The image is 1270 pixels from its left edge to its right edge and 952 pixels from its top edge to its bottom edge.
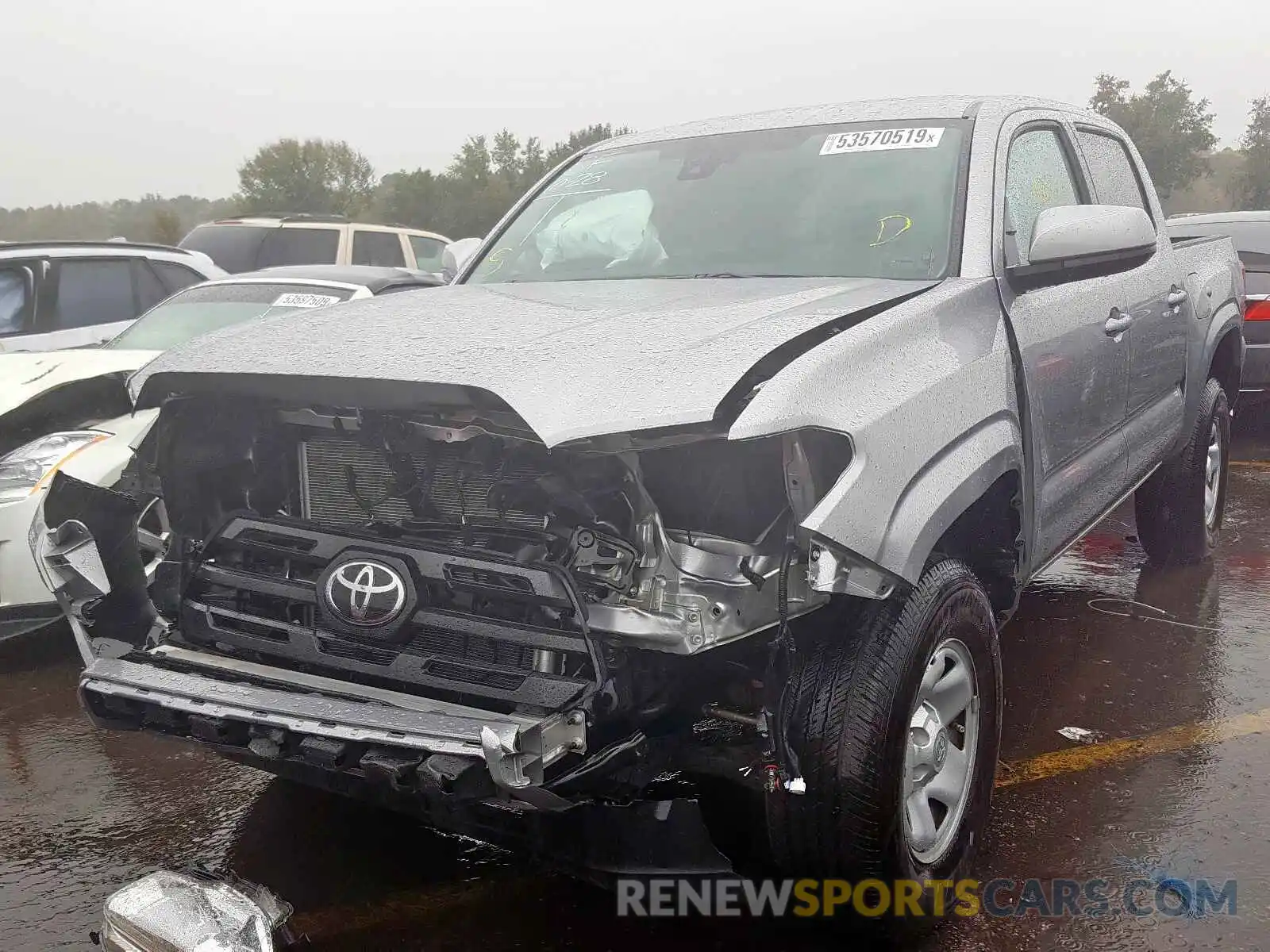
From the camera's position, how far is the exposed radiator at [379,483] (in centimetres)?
262

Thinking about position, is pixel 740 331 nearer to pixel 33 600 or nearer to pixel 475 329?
pixel 475 329

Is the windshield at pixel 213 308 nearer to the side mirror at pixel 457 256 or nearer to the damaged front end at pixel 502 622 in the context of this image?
the side mirror at pixel 457 256

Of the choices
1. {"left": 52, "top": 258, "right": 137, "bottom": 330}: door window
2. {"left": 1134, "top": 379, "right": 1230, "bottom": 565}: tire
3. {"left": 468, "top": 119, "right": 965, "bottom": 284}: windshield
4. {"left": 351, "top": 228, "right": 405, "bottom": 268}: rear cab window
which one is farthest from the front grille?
{"left": 351, "top": 228, "right": 405, "bottom": 268}: rear cab window

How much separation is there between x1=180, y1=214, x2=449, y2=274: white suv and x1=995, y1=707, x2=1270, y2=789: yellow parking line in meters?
9.88

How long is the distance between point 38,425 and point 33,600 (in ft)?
2.56

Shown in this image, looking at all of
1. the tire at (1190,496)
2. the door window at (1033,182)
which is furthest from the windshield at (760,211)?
the tire at (1190,496)

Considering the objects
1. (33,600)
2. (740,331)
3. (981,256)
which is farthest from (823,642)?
(33,600)

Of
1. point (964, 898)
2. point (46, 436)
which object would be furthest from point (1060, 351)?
point (46, 436)

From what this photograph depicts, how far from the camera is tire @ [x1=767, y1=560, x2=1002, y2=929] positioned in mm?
2400

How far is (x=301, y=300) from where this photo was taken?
6645 mm

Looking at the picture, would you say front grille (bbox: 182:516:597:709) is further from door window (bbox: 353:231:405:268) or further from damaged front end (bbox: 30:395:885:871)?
door window (bbox: 353:231:405:268)

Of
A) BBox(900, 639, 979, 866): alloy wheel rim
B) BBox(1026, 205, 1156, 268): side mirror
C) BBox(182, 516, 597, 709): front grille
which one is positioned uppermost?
BBox(1026, 205, 1156, 268): side mirror

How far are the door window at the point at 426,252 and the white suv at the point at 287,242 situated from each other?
0.71 m

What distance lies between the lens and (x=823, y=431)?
2371 millimetres
